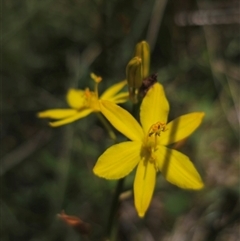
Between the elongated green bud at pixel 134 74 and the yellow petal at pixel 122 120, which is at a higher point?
the elongated green bud at pixel 134 74

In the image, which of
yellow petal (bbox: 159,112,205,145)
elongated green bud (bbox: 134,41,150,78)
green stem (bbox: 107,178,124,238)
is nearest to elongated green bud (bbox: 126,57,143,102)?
elongated green bud (bbox: 134,41,150,78)

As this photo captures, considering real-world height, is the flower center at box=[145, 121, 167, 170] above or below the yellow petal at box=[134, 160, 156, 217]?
above

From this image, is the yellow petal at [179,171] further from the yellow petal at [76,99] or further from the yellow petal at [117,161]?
the yellow petal at [76,99]

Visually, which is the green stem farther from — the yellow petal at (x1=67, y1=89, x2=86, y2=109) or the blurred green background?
the blurred green background

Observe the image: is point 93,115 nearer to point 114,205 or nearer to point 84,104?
point 84,104

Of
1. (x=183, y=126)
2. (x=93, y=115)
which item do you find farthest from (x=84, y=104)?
(x=93, y=115)

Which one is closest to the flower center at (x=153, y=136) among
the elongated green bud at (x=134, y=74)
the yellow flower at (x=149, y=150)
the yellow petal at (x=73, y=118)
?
the yellow flower at (x=149, y=150)

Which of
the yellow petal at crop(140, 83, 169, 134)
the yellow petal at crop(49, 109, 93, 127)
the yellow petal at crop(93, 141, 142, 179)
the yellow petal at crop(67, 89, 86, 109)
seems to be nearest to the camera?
the yellow petal at crop(93, 141, 142, 179)
